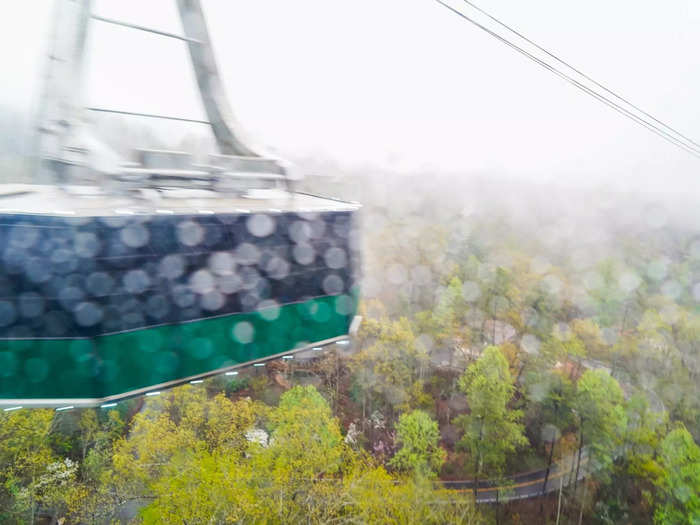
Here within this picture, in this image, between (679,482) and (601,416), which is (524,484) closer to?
(601,416)

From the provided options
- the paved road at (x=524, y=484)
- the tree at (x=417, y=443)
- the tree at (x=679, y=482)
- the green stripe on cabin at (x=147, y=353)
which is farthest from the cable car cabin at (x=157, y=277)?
the paved road at (x=524, y=484)

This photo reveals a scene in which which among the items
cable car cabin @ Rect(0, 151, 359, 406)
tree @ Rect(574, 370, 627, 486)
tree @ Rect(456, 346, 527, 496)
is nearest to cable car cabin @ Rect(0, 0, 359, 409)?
cable car cabin @ Rect(0, 151, 359, 406)

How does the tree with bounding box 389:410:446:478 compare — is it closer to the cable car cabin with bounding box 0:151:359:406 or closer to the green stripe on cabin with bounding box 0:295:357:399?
the cable car cabin with bounding box 0:151:359:406

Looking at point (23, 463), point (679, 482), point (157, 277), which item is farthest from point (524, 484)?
point (157, 277)

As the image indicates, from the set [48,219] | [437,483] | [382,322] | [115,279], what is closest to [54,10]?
[48,219]

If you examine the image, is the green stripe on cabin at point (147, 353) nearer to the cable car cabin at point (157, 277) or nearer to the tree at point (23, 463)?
the cable car cabin at point (157, 277)

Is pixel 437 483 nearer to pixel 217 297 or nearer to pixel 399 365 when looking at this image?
pixel 399 365
